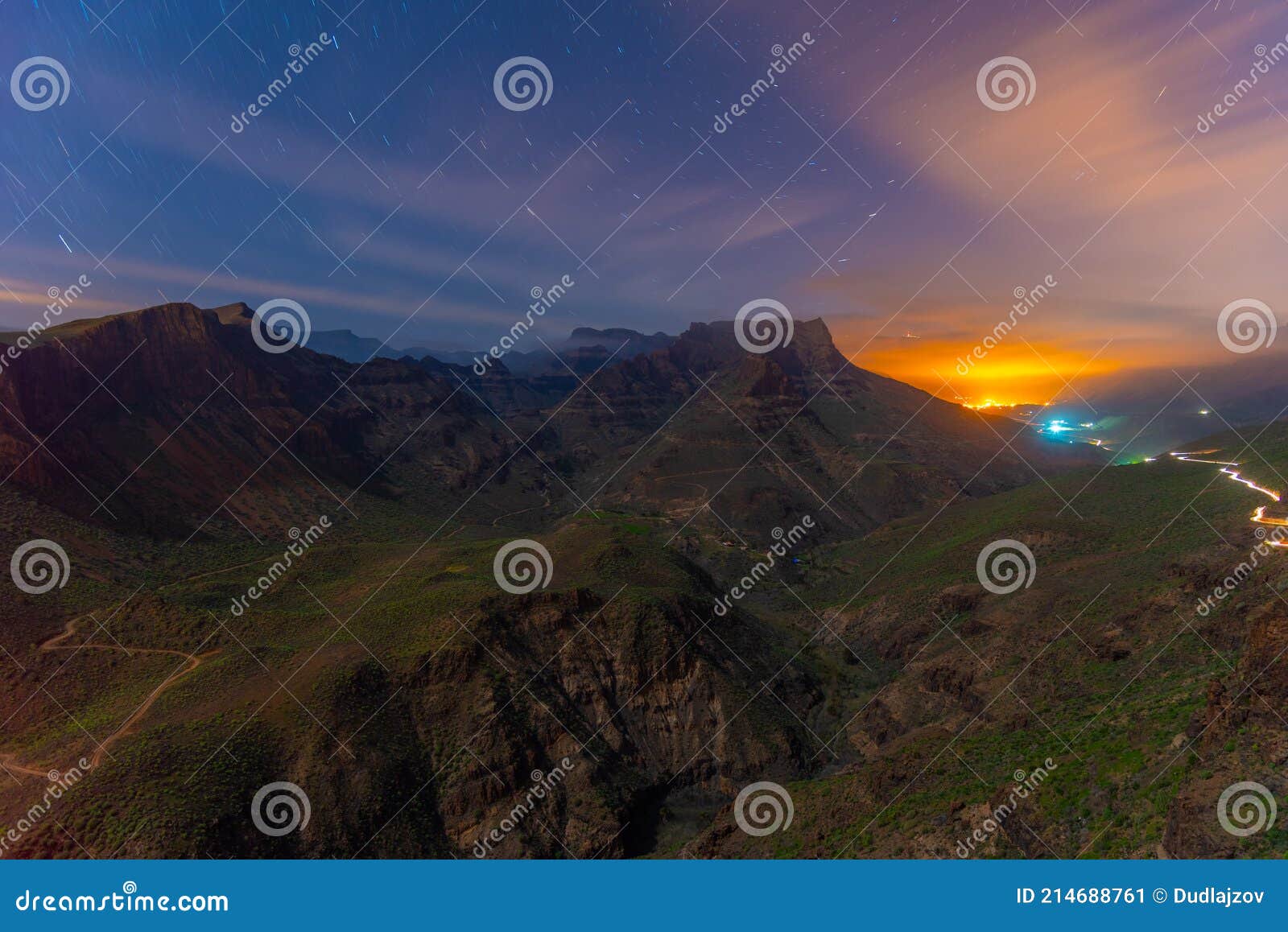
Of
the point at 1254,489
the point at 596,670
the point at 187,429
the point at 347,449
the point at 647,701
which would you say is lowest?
the point at 187,429

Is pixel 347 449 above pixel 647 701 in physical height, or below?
below

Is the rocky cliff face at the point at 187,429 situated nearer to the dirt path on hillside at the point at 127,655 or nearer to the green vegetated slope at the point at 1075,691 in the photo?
the dirt path on hillside at the point at 127,655

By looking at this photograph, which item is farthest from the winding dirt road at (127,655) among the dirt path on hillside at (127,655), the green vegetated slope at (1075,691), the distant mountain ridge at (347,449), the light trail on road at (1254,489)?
the light trail on road at (1254,489)

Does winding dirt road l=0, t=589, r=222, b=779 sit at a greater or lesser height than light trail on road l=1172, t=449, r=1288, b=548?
lesser

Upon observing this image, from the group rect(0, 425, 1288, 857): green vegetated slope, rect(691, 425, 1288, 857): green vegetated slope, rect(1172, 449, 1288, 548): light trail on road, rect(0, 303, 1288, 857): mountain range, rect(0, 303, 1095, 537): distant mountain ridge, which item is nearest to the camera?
rect(691, 425, 1288, 857): green vegetated slope

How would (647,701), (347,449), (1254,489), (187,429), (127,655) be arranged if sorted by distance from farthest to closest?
(347,449) → (187,429) → (1254,489) → (647,701) → (127,655)

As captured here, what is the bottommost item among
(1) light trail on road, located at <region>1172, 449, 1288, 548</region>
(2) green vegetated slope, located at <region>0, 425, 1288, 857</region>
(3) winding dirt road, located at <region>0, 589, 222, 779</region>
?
(3) winding dirt road, located at <region>0, 589, 222, 779</region>

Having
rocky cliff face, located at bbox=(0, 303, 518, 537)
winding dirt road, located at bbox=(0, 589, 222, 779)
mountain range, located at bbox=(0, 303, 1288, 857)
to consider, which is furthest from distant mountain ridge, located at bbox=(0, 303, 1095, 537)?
winding dirt road, located at bbox=(0, 589, 222, 779)

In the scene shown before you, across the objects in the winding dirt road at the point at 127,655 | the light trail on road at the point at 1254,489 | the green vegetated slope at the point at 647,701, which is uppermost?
the light trail on road at the point at 1254,489

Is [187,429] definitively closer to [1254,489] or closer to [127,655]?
[127,655]

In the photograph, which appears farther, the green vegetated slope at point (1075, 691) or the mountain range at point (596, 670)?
the mountain range at point (596, 670)

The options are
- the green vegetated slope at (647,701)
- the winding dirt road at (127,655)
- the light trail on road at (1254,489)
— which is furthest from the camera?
the light trail on road at (1254,489)

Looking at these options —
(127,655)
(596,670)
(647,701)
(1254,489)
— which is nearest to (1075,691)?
(647,701)

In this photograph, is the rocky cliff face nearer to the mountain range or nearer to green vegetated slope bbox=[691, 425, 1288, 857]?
the mountain range
